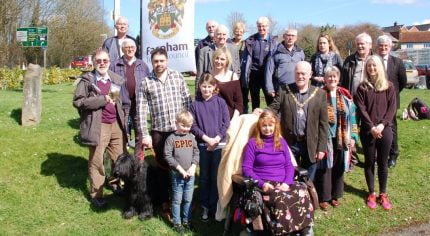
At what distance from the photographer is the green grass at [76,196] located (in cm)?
536

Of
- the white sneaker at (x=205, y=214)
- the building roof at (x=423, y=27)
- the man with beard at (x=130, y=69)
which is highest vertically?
the building roof at (x=423, y=27)

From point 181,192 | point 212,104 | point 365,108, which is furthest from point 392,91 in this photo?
point 181,192

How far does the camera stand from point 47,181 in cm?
646

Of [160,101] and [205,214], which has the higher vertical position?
[160,101]

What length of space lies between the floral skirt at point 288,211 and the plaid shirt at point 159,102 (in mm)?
1497

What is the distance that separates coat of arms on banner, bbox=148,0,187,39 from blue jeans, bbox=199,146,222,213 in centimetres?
254

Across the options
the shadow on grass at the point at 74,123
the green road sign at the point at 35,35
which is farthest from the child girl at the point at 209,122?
the green road sign at the point at 35,35

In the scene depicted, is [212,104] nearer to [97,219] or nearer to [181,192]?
[181,192]

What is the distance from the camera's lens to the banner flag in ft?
23.0

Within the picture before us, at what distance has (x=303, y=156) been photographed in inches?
211

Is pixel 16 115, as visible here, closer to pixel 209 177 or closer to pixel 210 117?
pixel 209 177

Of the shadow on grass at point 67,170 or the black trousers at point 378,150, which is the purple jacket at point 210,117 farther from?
the shadow on grass at point 67,170

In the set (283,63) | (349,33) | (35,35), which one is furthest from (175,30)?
(349,33)

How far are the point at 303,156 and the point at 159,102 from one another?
1.81 meters
